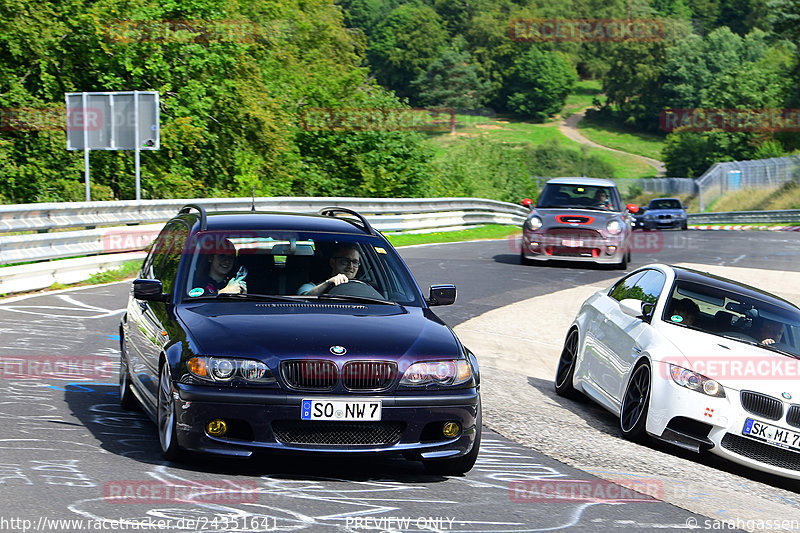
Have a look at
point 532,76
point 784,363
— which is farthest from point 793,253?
point 532,76

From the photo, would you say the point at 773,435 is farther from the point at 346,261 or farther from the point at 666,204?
the point at 666,204

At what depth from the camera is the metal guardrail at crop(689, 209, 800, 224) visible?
172 ft

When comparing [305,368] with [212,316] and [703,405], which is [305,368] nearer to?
[212,316]

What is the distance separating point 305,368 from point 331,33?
53.0m

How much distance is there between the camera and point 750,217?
57562 mm

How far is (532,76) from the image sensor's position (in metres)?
168

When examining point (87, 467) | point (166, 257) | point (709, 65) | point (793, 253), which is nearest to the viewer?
point (87, 467)

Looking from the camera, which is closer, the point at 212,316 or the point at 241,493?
the point at 241,493

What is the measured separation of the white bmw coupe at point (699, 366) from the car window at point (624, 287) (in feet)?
0.08

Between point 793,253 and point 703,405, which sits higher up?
point 703,405

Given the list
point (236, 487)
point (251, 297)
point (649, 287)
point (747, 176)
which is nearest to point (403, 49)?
point (747, 176)

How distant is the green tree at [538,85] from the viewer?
166 meters

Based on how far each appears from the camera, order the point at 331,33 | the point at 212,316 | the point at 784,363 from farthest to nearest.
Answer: the point at 331,33 → the point at 784,363 → the point at 212,316

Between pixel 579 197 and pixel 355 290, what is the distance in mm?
15676
